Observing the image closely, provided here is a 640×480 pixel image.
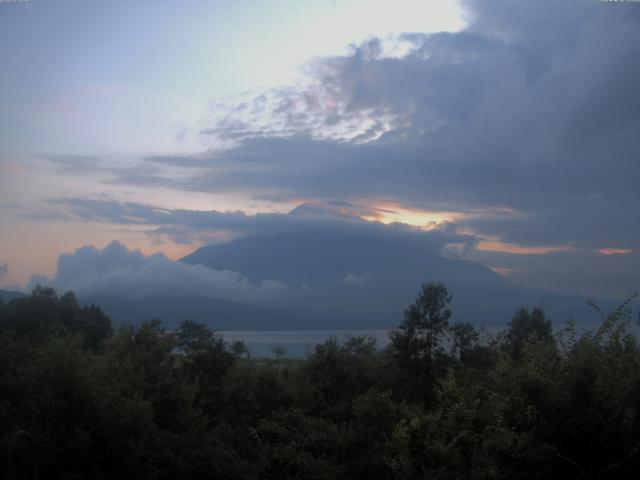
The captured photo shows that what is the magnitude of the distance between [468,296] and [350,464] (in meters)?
120

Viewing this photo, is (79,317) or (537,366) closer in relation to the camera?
(537,366)

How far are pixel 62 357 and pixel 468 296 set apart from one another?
121 meters

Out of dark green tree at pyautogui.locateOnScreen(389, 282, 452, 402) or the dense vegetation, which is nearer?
the dense vegetation

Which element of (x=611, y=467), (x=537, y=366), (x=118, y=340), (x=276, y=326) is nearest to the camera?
(x=611, y=467)

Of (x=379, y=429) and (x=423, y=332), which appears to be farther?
(x=423, y=332)

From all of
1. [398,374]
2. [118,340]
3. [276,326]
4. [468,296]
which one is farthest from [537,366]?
[276,326]

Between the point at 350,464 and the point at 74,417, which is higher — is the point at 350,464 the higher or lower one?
the lower one

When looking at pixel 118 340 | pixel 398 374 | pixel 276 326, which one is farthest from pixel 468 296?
pixel 118 340

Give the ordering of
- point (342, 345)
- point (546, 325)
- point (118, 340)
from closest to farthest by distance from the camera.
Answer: point (118, 340)
point (342, 345)
point (546, 325)

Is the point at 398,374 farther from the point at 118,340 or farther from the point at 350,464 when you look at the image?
the point at 350,464

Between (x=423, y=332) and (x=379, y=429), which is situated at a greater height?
(x=423, y=332)

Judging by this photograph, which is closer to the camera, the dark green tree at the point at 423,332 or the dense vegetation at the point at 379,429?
the dense vegetation at the point at 379,429

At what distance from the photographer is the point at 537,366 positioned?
10555 mm

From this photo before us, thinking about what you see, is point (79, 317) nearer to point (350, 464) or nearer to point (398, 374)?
point (398, 374)
